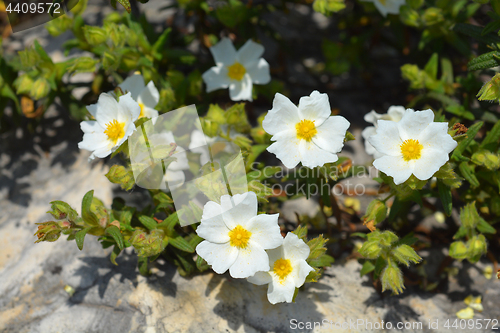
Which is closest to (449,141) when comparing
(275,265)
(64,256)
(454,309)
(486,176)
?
(486,176)

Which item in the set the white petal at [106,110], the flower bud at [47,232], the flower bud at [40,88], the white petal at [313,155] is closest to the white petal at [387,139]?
the white petal at [313,155]

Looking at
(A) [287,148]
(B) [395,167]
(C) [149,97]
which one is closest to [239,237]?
(A) [287,148]

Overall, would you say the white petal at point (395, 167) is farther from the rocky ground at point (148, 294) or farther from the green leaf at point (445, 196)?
the rocky ground at point (148, 294)

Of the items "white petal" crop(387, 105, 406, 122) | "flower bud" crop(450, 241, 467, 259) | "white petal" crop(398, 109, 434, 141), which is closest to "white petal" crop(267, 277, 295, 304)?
"white petal" crop(398, 109, 434, 141)

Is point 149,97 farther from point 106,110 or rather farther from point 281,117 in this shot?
point 281,117

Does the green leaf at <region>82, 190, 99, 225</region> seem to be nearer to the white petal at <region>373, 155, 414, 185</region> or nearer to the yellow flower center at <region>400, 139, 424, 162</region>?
the white petal at <region>373, 155, 414, 185</region>
